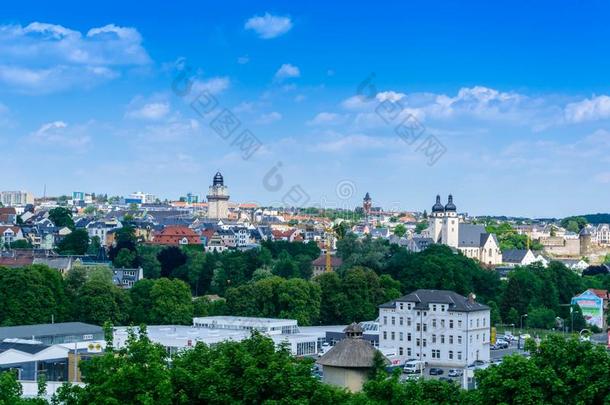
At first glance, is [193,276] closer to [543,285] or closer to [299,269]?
[299,269]

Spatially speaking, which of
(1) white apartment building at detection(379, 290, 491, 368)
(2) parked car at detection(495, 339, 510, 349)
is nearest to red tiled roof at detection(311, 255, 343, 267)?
(2) parked car at detection(495, 339, 510, 349)

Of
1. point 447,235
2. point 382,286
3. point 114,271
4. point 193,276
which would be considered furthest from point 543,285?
point 447,235

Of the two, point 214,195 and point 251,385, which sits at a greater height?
point 214,195

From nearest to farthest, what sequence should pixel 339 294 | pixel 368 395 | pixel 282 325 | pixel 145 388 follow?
pixel 145 388, pixel 368 395, pixel 282 325, pixel 339 294

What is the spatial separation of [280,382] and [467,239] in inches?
2864

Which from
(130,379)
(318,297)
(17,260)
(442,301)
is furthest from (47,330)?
(17,260)

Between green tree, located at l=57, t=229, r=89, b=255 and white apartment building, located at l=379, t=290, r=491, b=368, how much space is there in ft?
122

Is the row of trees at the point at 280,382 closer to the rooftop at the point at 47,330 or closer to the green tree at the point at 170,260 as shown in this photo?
the rooftop at the point at 47,330

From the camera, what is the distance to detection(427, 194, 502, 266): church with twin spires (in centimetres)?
8906

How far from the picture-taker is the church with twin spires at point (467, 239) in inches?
3506

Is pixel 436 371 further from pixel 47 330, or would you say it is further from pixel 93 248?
pixel 93 248

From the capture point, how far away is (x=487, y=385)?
17.8 metres

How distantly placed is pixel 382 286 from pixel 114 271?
1939cm

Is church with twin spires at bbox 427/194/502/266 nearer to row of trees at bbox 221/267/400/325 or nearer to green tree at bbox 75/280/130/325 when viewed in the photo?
row of trees at bbox 221/267/400/325
